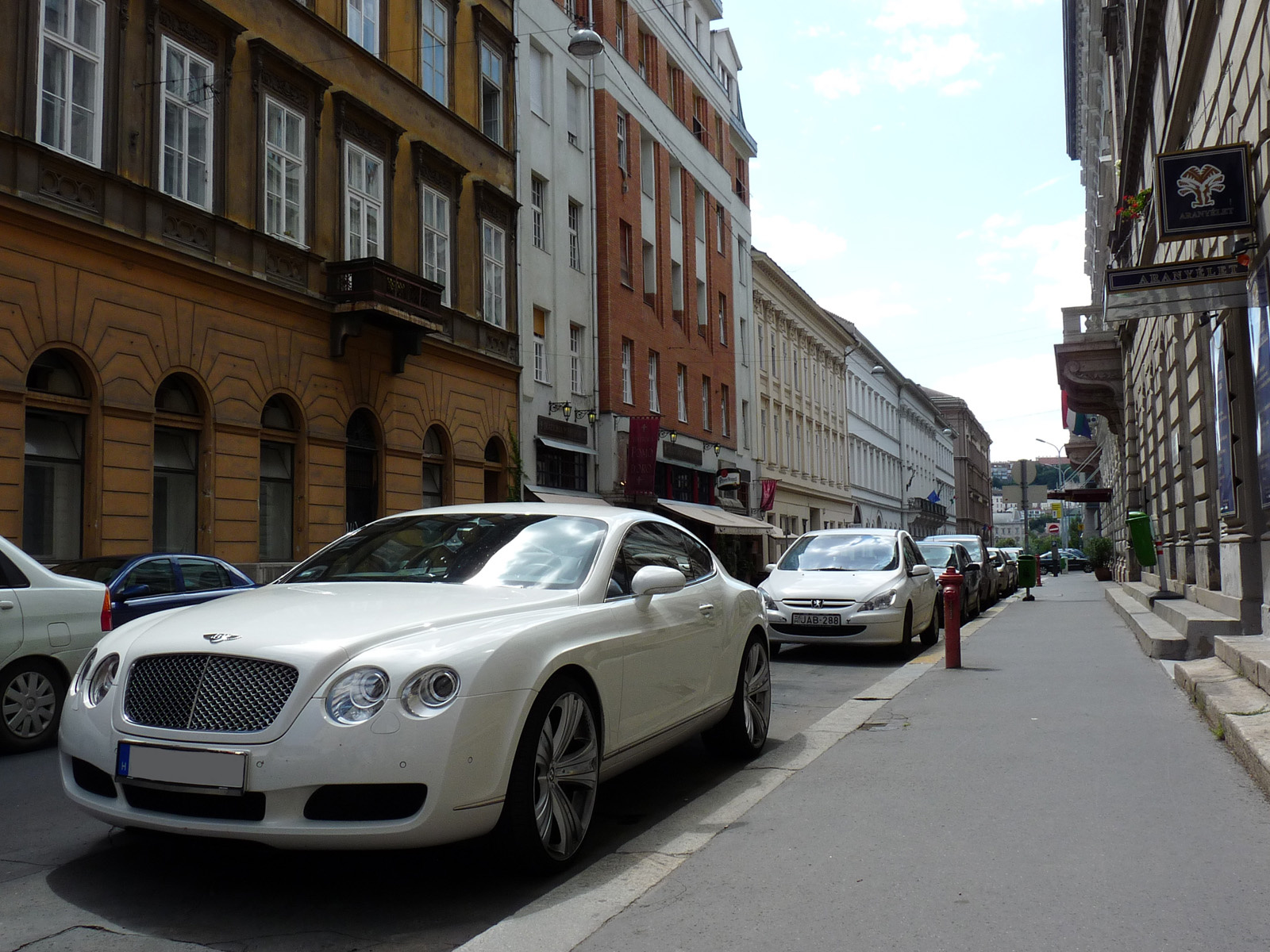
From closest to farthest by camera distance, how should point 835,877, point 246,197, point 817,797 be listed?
point 835,877 → point 817,797 → point 246,197

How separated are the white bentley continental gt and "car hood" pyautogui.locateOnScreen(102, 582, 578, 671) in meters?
0.01

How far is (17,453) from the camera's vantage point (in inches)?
543

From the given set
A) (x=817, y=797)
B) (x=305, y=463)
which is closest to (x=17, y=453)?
(x=305, y=463)

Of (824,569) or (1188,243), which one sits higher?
(1188,243)

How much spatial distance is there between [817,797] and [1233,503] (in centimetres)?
802

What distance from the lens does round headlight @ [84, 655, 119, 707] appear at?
4.48m

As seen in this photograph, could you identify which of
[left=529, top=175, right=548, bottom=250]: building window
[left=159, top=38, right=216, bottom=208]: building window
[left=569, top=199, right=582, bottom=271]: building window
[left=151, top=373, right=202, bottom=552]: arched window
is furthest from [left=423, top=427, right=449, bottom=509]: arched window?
[left=569, top=199, right=582, bottom=271]: building window

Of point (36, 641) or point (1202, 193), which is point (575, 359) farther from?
point (36, 641)

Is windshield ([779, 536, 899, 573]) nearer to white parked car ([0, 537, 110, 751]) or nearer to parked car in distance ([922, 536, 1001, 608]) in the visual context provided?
white parked car ([0, 537, 110, 751])

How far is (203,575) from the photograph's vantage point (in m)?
12.0

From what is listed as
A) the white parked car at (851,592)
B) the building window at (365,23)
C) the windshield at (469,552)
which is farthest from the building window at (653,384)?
the windshield at (469,552)

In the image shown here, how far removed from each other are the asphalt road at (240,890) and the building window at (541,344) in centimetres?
2262

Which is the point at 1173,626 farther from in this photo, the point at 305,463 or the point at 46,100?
the point at 46,100

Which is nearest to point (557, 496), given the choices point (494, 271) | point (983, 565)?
point (494, 271)
